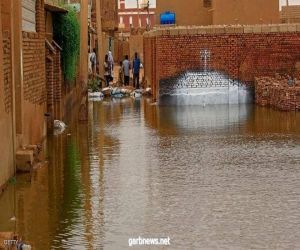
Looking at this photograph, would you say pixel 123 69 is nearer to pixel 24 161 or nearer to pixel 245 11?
pixel 245 11

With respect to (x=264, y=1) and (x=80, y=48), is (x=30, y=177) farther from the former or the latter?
(x=264, y=1)

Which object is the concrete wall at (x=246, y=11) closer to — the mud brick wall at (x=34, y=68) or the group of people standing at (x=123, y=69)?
the group of people standing at (x=123, y=69)

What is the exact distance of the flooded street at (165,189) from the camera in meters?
10.1

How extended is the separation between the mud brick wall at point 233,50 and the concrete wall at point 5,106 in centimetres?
1609

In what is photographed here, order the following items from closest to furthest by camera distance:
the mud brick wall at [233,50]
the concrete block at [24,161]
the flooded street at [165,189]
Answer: the flooded street at [165,189], the concrete block at [24,161], the mud brick wall at [233,50]

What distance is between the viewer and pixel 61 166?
15.6m

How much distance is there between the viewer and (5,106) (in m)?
13.9

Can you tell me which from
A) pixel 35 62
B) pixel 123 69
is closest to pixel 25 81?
pixel 35 62

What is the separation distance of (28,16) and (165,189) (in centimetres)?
627

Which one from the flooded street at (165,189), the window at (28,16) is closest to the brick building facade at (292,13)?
the flooded street at (165,189)

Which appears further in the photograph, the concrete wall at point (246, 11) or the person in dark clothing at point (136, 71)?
the person in dark clothing at point (136, 71)

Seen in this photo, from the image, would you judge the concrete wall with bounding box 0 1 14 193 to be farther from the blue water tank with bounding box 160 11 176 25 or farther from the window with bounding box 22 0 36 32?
the blue water tank with bounding box 160 11 176 25

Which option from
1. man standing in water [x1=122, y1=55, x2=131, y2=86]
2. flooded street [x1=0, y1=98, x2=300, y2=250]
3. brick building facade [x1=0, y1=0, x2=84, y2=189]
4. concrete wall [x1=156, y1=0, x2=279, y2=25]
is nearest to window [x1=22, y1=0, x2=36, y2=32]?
brick building facade [x1=0, y1=0, x2=84, y2=189]

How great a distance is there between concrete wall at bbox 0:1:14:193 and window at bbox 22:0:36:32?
2.38 metres
